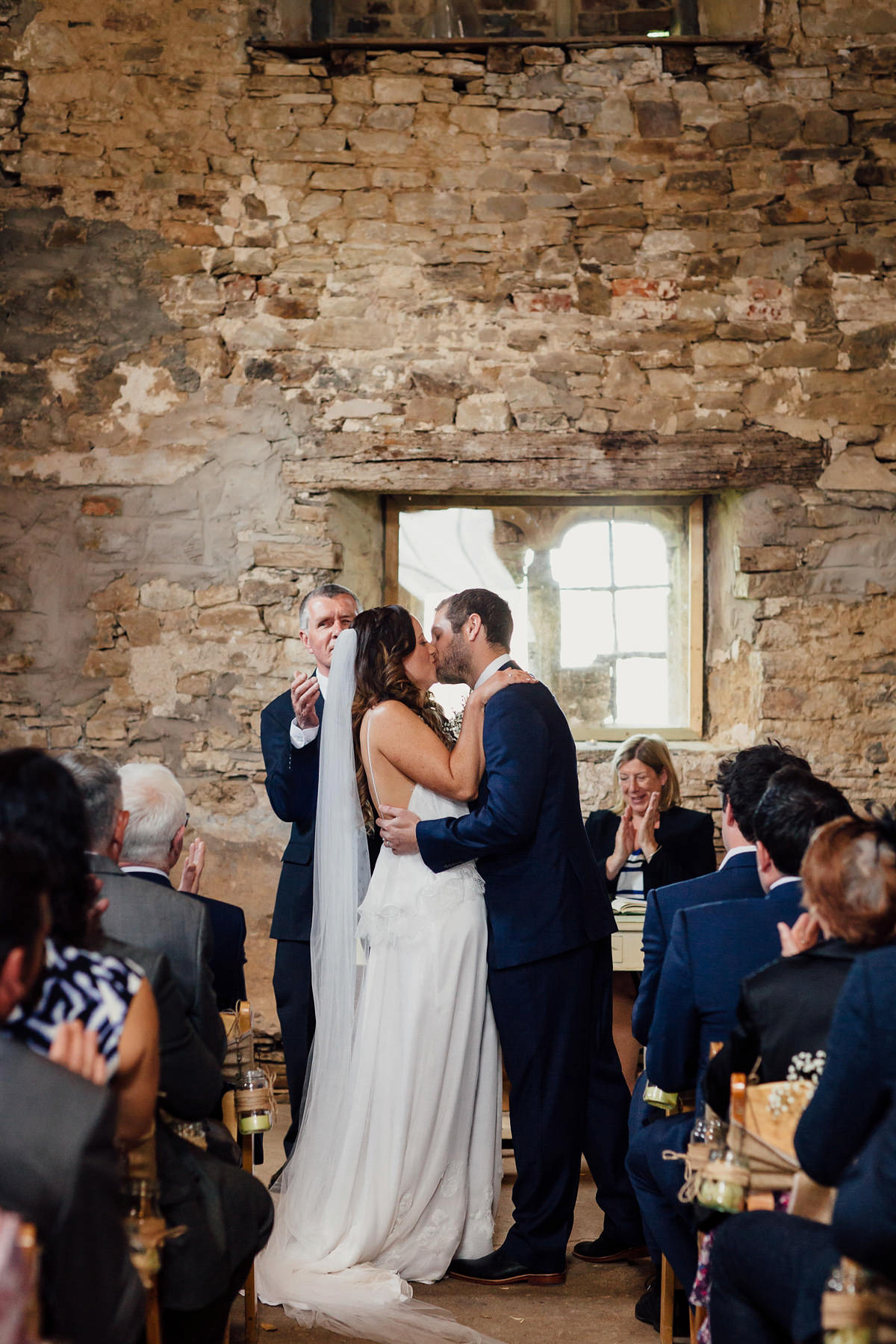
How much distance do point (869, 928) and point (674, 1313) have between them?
1454 mm

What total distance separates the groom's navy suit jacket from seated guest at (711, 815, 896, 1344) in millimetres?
1230

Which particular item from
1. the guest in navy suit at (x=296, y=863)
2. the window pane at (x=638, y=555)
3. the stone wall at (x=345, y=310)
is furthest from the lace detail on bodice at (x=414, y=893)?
the window pane at (x=638, y=555)

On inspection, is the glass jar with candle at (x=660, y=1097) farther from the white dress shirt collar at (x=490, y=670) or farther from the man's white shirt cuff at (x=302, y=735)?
the man's white shirt cuff at (x=302, y=735)

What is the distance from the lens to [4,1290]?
1.26m

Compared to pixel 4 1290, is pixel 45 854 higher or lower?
higher

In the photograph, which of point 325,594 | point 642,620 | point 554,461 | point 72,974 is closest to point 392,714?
point 325,594

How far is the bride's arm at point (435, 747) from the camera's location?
128 inches

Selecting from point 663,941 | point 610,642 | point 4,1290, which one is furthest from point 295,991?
point 4,1290

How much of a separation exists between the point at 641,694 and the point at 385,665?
2.34m

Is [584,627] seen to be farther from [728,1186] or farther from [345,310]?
[728,1186]

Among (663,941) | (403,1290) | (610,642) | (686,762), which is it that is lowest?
(403,1290)

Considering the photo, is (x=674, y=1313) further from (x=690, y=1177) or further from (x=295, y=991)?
(x=295, y=991)

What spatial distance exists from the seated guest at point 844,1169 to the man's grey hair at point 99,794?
1.36 meters

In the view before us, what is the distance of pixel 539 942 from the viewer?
313 cm
